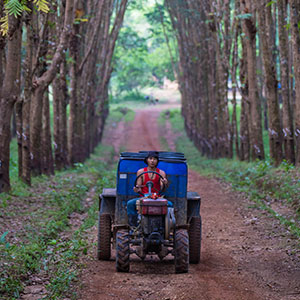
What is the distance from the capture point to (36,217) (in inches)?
443

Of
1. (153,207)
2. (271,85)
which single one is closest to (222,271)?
(153,207)

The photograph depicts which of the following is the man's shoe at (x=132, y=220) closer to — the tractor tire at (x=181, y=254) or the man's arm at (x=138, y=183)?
the man's arm at (x=138, y=183)

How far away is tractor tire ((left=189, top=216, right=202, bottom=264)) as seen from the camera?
8.44 meters

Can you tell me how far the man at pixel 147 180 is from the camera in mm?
7953

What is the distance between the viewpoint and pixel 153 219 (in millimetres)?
7457

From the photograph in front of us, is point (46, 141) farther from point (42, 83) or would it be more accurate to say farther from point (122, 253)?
point (122, 253)

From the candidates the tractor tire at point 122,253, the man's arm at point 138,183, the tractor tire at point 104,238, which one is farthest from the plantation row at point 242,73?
the tractor tire at point 122,253

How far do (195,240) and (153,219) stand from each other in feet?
4.37

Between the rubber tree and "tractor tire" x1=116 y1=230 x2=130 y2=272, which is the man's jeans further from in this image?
the rubber tree

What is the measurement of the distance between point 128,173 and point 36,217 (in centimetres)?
372

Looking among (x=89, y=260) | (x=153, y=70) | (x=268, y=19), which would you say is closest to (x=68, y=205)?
(x=89, y=260)

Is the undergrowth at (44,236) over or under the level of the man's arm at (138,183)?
under

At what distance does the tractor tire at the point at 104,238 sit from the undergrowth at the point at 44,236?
13.0 inches

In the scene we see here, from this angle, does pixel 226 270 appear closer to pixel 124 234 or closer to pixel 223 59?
pixel 124 234
